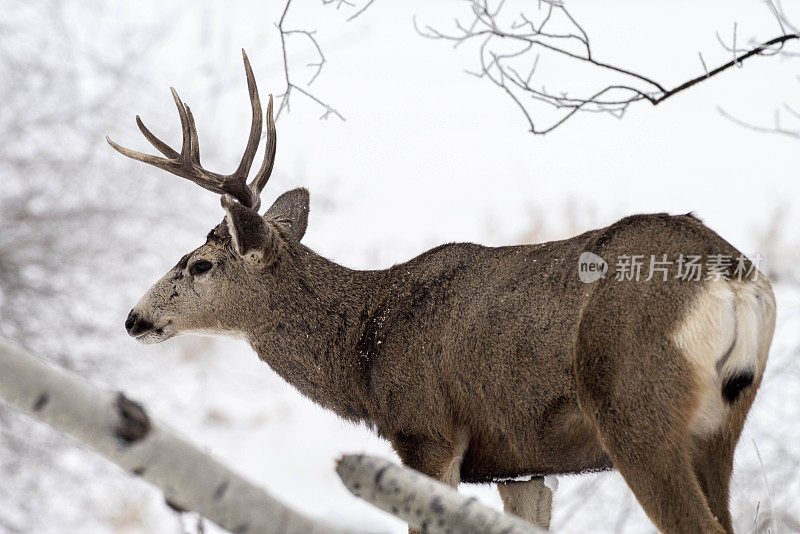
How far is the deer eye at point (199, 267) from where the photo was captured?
3656mm

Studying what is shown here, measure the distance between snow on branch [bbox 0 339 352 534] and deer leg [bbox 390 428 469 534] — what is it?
184 cm

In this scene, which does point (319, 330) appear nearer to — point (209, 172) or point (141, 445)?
point (209, 172)

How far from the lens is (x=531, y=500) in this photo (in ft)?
10.9

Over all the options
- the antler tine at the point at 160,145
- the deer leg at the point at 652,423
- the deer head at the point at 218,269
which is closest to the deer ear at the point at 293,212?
the deer head at the point at 218,269

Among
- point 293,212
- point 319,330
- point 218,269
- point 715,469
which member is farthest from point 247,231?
point 715,469

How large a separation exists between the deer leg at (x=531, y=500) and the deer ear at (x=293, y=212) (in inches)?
58.5

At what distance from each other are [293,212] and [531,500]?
1684 mm

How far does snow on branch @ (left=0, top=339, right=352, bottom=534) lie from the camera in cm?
116

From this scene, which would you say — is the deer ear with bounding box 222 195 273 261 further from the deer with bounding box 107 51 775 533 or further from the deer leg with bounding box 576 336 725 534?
the deer leg with bounding box 576 336 725 534

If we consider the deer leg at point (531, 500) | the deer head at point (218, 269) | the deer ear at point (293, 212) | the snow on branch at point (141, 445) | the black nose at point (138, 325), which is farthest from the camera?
the deer ear at point (293, 212)

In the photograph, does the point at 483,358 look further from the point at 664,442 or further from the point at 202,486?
the point at 202,486

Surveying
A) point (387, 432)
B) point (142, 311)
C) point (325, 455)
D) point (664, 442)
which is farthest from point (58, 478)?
point (664, 442)

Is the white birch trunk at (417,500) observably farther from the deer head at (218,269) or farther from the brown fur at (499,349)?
the deer head at (218,269)

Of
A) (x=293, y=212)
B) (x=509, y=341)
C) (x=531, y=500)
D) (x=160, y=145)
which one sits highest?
(x=160, y=145)
